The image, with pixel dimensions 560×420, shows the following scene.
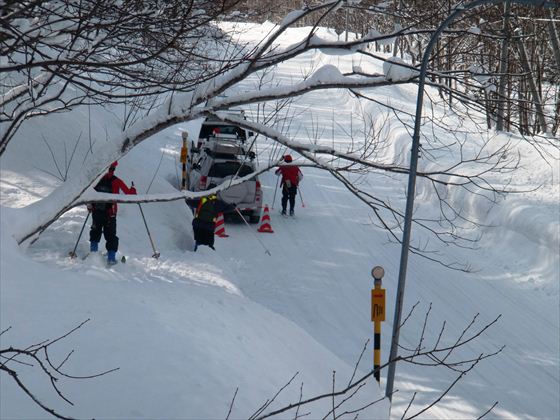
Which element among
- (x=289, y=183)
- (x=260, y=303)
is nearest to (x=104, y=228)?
(x=260, y=303)

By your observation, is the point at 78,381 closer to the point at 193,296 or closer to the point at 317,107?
the point at 193,296

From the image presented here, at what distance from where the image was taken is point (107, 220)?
1359cm

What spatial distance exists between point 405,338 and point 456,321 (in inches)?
52.8

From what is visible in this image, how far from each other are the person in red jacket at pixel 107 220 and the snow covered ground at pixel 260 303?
1.06 ft

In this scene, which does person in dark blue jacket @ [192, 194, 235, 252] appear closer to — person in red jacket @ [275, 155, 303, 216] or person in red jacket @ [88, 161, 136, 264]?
person in red jacket @ [88, 161, 136, 264]

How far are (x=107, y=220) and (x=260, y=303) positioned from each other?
310 centimetres

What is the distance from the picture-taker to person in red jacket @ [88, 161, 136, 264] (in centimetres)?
1342

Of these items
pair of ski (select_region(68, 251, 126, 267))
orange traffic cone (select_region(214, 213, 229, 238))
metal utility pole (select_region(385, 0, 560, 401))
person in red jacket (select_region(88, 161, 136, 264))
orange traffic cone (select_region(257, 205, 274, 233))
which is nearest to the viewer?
metal utility pole (select_region(385, 0, 560, 401))

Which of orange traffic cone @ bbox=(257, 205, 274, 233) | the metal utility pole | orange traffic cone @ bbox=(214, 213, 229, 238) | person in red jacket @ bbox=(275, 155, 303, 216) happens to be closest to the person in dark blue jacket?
orange traffic cone @ bbox=(214, 213, 229, 238)

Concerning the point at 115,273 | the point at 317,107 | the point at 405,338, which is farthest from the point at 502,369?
the point at 317,107

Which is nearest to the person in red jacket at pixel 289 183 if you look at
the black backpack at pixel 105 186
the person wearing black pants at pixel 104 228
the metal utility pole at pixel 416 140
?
the black backpack at pixel 105 186

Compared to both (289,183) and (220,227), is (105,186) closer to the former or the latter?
(220,227)

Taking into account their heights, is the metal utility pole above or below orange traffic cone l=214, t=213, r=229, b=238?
above

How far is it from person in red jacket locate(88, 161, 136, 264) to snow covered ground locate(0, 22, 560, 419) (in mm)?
322
